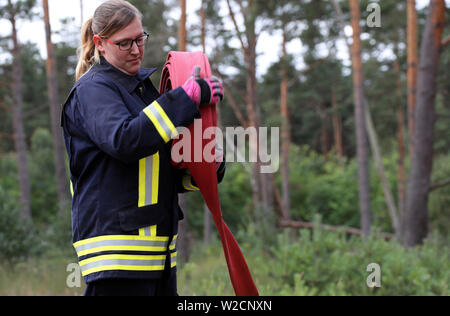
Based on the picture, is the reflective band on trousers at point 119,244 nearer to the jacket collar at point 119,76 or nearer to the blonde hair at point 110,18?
the jacket collar at point 119,76

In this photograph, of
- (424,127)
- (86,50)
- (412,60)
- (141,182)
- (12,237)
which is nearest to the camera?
(141,182)

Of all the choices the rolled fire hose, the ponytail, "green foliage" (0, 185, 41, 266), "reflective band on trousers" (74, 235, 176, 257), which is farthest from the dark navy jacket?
"green foliage" (0, 185, 41, 266)

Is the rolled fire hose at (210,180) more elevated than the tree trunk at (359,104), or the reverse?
the tree trunk at (359,104)

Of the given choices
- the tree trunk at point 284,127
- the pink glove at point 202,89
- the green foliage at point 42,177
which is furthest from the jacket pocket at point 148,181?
the green foliage at point 42,177

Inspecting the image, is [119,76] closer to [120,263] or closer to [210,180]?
[210,180]

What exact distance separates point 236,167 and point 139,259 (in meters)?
20.3

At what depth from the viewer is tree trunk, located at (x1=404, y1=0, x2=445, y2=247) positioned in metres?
7.91

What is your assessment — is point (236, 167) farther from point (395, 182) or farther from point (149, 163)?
point (149, 163)

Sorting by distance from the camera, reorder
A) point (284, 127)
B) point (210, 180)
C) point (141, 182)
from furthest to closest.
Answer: point (284, 127), point (210, 180), point (141, 182)

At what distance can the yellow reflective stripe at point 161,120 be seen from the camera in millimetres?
1653

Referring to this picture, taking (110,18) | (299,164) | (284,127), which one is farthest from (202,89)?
(299,164)

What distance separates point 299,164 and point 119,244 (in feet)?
73.7

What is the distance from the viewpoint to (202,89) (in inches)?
69.3
